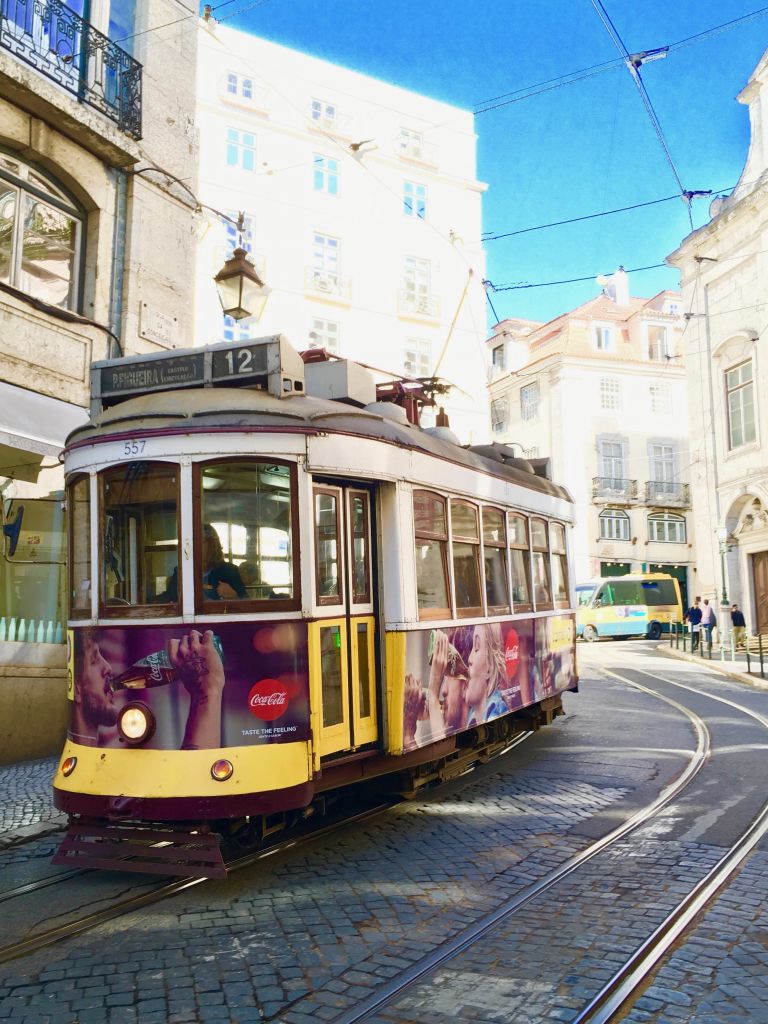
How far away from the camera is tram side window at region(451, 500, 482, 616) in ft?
24.0

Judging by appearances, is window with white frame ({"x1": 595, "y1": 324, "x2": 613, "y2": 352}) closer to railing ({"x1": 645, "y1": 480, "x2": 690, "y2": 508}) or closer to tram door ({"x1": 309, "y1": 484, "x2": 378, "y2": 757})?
railing ({"x1": 645, "y1": 480, "x2": 690, "y2": 508})

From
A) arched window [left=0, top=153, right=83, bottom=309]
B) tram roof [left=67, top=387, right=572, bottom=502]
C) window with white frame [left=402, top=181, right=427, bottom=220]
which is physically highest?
window with white frame [left=402, top=181, right=427, bottom=220]

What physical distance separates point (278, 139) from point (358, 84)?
143 inches

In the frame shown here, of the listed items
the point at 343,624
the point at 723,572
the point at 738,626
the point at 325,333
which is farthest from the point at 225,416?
the point at 723,572

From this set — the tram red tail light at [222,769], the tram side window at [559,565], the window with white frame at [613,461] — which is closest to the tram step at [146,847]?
the tram red tail light at [222,769]

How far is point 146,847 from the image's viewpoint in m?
5.06

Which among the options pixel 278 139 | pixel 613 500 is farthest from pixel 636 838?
pixel 613 500

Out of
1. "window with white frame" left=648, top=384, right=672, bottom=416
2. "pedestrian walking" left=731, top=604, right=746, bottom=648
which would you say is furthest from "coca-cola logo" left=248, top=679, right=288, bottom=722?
"window with white frame" left=648, top=384, right=672, bottom=416

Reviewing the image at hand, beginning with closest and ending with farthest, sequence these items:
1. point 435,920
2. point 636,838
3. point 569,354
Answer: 1. point 435,920
2. point 636,838
3. point 569,354

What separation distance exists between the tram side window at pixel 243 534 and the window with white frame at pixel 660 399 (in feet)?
134

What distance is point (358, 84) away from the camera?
91.0 feet

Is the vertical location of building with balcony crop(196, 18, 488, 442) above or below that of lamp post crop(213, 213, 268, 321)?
above

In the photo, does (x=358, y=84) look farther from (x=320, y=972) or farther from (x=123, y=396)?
(x=320, y=972)

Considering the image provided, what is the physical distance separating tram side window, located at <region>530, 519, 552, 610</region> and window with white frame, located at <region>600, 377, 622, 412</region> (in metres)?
34.2
